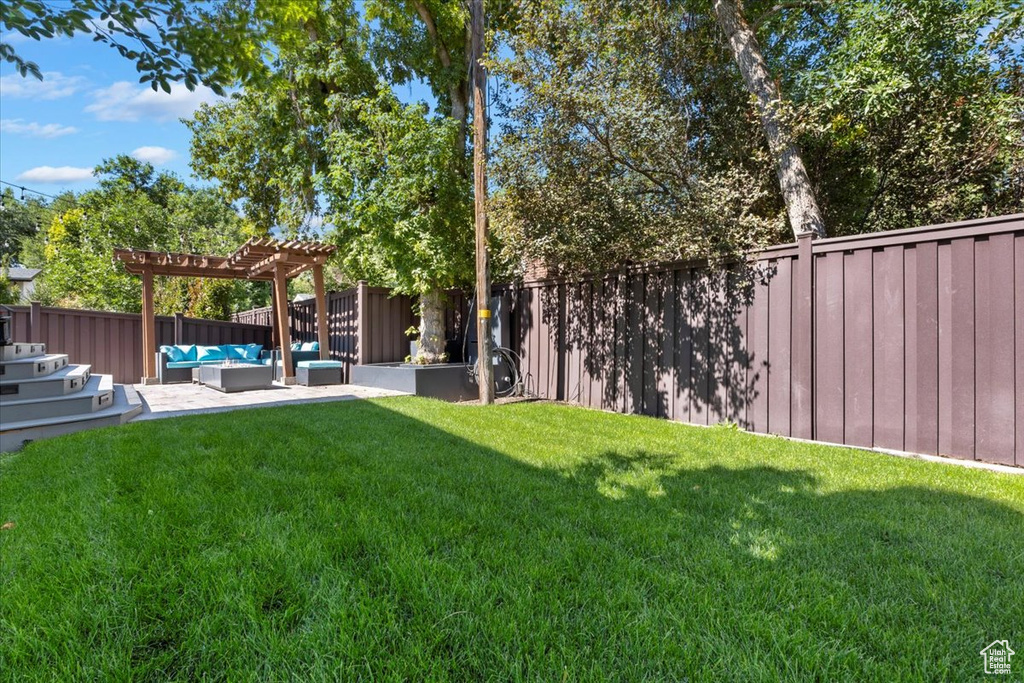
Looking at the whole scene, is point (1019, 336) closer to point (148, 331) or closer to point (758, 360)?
point (758, 360)

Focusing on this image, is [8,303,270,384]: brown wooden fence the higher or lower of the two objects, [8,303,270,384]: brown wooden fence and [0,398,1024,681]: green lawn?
the higher

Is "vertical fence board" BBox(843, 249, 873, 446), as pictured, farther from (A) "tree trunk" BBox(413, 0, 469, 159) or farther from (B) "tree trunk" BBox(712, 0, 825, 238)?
(A) "tree trunk" BBox(413, 0, 469, 159)

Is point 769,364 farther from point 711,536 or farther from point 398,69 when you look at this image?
point 398,69

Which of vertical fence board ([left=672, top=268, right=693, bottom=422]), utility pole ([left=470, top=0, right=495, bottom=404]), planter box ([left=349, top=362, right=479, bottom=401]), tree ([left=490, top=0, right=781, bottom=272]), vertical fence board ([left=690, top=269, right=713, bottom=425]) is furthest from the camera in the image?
planter box ([left=349, top=362, right=479, bottom=401])

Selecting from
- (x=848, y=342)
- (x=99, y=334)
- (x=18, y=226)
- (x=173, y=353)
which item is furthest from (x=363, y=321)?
(x=18, y=226)

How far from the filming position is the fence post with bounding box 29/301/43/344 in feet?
27.3

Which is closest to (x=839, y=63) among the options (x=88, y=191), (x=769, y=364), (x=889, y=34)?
(x=889, y=34)

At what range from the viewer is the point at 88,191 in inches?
707

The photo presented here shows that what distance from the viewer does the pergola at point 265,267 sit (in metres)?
8.79

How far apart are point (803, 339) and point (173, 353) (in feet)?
35.3

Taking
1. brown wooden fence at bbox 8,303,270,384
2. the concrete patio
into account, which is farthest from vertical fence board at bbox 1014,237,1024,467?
brown wooden fence at bbox 8,303,270,384

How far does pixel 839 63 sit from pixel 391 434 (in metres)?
5.95

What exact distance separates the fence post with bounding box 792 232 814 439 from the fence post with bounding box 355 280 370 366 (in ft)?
23.5

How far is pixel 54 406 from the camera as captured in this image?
455 cm
